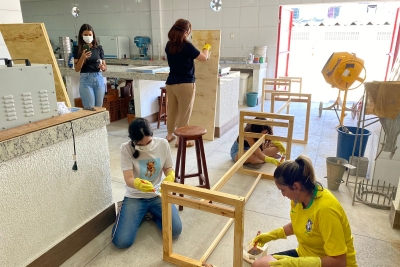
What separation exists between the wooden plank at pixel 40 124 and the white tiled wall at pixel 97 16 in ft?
18.9

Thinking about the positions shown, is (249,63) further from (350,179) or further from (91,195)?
(91,195)

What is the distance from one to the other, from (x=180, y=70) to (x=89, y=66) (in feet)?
3.87

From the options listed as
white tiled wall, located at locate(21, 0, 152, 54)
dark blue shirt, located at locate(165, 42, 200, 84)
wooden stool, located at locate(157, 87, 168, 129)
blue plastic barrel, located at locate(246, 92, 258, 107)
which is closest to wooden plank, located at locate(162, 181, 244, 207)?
dark blue shirt, located at locate(165, 42, 200, 84)

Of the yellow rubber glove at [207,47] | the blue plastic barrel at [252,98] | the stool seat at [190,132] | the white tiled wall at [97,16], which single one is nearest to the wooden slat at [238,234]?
the stool seat at [190,132]

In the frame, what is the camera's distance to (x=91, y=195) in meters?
2.07

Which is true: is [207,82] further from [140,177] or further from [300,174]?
[300,174]

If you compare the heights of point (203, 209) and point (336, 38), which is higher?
point (336, 38)

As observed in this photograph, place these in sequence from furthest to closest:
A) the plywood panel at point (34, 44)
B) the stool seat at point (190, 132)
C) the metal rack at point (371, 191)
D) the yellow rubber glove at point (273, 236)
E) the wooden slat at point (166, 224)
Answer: the metal rack at point (371, 191) → the stool seat at point (190, 132) → the plywood panel at point (34, 44) → the wooden slat at point (166, 224) → the yellow rubber glove at point (273, 236)

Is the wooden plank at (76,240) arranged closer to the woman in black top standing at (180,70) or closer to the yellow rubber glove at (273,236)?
the yellow rubber glove at (273,236)

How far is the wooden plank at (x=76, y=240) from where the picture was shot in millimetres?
1785

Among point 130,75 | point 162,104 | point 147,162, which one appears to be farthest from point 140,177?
point 162,104

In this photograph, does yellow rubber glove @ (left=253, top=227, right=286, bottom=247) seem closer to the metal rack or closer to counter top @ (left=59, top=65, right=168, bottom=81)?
the metal rack

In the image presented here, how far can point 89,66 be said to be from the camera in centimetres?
371

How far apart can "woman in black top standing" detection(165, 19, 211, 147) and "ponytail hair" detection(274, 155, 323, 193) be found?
222 cm
